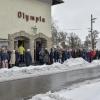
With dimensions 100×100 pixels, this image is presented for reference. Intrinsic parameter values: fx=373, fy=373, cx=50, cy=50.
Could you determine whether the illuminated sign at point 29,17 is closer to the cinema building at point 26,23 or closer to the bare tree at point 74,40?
the cinema building at point 26,23

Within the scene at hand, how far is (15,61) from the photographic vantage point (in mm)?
27797

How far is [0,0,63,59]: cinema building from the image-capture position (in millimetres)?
29541

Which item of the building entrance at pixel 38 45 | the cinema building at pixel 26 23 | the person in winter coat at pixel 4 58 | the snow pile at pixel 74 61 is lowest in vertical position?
the snow pile at pixel 74 61

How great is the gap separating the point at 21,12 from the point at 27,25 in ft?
4.47

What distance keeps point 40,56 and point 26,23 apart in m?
3.31

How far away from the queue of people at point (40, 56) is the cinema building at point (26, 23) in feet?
4.28

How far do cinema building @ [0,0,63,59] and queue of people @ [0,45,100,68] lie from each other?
1.30 metres

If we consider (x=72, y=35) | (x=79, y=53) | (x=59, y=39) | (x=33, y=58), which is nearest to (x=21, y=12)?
(x=33, y=58)

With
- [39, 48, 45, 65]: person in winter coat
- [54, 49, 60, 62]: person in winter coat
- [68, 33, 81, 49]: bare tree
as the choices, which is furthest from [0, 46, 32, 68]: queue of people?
[68, 33, 81, 49]: bare tree

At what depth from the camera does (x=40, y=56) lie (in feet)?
99.8

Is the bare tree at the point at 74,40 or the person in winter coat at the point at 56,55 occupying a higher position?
the bare tree at the point at 74,40

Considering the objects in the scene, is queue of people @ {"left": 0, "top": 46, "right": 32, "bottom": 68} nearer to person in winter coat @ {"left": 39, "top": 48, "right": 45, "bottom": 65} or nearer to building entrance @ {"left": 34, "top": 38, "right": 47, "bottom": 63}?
person in winter coat @ {"left": 39, "top": 48, "right": 45, "bottom": 65}

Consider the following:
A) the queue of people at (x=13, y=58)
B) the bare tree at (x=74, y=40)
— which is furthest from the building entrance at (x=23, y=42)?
the bare tree at (x=74, y=40)

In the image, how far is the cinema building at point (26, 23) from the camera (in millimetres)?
29541
